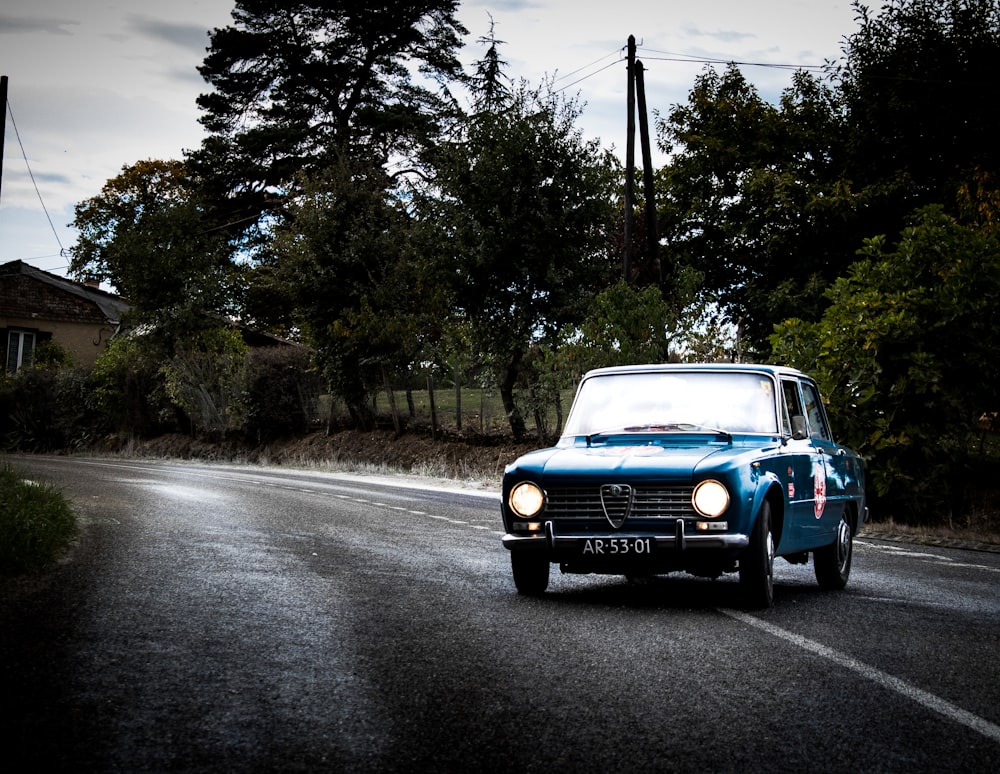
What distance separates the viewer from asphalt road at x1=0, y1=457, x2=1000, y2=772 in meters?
4.86

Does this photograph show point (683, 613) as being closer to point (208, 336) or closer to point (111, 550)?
point (111, 550)

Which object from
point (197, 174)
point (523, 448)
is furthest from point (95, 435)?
point (523, 448)

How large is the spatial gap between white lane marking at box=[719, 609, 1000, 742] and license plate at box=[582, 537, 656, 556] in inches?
28.0

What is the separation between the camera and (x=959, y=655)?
709 cm

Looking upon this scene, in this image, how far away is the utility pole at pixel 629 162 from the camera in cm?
2586

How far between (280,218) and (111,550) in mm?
36553

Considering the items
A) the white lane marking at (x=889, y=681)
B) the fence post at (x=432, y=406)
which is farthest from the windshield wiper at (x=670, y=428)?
the fence post at (x=432, y=406)

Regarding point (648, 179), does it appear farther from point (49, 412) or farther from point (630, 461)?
point (49, 412)

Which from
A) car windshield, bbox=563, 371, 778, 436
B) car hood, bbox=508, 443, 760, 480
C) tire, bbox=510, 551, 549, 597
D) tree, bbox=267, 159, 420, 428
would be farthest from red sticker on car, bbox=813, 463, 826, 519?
tree, bbox=267, 159, 420, 428

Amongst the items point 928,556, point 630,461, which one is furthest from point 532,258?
point 630,461

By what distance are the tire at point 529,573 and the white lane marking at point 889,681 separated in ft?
4.74

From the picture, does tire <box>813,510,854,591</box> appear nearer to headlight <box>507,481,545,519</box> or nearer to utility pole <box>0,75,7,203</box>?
headlight <box>507,481,545,519</box>

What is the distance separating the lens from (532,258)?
2964 centimetres

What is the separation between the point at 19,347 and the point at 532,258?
43733mm
